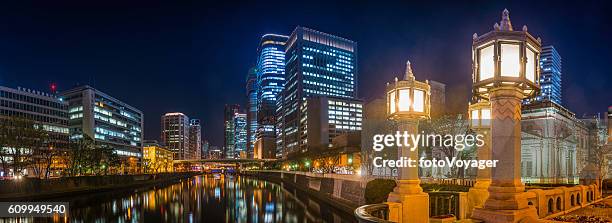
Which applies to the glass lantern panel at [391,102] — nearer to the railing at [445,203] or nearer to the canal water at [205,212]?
the railing at [445,203]

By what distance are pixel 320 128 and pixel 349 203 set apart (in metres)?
143

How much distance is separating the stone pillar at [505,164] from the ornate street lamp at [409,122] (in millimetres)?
4381

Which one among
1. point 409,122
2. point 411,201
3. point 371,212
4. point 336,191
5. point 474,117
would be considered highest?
point 474,117

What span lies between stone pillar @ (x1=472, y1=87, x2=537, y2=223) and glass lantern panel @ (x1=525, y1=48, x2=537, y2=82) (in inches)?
15.4

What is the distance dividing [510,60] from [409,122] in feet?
18.0

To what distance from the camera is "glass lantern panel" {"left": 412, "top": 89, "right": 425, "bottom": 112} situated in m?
13.9

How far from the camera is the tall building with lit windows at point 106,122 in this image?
128 meters

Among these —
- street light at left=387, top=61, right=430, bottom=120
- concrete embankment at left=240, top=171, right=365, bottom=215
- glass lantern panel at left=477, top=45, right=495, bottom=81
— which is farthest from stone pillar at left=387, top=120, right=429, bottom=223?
concrete embankment at left=240, top=171, right=365, bottom=215

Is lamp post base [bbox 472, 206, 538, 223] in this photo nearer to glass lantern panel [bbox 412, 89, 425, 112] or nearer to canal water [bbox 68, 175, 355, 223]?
glass lantern panel [bbox 412, 89, 425, 112]

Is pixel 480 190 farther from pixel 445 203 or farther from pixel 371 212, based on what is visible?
pixel 371 212

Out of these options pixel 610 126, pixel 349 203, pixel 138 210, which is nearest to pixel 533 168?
pixel 610 126

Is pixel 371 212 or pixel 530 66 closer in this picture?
pixel 530 66

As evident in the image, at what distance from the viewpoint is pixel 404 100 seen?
13.9 meters

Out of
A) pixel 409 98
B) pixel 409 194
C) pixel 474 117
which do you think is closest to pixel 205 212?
pixel 474 117
